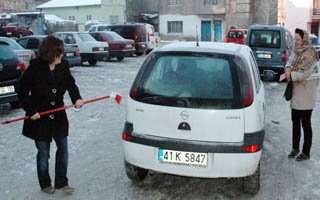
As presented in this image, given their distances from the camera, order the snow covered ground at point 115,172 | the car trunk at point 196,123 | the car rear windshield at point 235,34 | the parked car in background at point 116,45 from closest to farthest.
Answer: the car trunk at point 196,123 → the snow covered ground at point 115,172 → the parked car in background at point 116,45 → the car rear windshield at point 235,34

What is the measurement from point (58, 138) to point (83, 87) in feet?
26.8

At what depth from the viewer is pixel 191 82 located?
416 cm

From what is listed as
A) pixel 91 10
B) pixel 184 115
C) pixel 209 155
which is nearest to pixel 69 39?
pixel 184 115

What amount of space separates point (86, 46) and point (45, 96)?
14331 millimetres

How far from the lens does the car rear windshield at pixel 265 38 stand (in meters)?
13.4

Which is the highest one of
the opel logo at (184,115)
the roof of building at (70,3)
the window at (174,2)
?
the roof of building at (70,3)

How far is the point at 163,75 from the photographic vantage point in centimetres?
429

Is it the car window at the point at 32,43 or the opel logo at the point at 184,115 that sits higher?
the car window at the point at 32,43

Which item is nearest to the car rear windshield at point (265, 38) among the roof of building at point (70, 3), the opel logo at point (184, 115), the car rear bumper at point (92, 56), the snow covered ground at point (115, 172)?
the snow covered ground at point (115, 172)

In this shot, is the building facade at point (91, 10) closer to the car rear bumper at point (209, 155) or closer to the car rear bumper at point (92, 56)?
the car rear bumper at point (92, 56)

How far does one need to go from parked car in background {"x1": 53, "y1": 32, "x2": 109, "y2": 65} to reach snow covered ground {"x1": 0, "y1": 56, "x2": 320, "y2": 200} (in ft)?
34.0

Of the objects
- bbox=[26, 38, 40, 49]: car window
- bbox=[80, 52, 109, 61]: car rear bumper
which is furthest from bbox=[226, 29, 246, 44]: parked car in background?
bbox=[26, 38, 40, 49]: car window

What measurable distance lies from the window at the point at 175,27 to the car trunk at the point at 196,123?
1743 inches

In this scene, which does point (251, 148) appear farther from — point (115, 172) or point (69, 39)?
point (69, 39)
